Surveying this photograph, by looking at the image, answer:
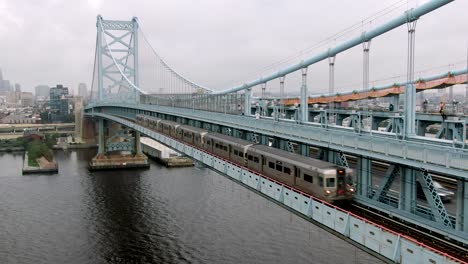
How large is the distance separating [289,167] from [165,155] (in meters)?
45.3

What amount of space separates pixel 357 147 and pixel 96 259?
18506 millimetres

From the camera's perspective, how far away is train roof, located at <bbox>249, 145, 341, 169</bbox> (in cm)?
1562

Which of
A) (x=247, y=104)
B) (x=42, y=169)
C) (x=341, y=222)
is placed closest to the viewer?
(x=341, y=222)

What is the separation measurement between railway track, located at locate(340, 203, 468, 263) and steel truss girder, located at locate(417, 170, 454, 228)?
1.55ft

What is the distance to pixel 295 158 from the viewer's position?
17391 mm

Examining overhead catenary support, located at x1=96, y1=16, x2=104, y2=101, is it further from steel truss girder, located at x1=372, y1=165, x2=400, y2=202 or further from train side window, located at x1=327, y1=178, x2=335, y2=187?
steel truss girder, located at x1=372, y1=165, x2=400, y2=202

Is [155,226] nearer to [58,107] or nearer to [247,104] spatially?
[247,104]

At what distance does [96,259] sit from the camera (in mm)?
26562

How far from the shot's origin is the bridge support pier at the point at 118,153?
Answer: 190 ft

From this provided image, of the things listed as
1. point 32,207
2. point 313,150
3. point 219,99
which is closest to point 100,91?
point 32,207

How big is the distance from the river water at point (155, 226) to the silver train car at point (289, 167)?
587cm

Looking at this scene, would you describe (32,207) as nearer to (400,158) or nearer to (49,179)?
(49,179)

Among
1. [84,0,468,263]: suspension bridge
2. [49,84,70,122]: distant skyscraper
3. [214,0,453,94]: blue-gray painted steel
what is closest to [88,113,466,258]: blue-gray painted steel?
[84,0,468,263]: suspension bridge

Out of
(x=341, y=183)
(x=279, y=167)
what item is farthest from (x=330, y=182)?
(x=279, y=167)
